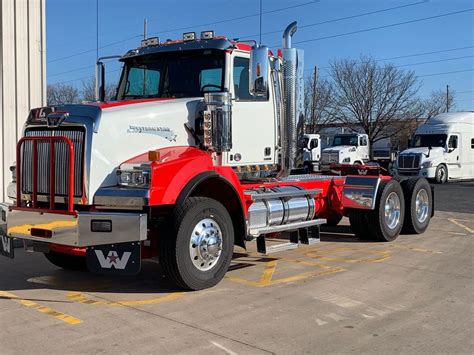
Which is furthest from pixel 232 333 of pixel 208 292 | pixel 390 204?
pixel 390 204

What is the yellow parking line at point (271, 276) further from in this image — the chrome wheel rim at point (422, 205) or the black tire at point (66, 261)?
the chrome wheel rim at point (422, 205)

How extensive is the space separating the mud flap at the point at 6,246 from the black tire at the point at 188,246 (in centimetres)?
181

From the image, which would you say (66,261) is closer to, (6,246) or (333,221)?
(6,246)

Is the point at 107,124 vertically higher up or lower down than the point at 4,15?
lower down

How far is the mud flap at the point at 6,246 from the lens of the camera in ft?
20.9

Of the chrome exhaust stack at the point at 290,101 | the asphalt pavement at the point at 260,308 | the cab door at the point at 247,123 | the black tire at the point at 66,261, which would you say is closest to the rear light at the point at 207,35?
the cab door at the point at 247,123

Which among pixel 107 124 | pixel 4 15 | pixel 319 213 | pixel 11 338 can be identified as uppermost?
pixel 4 15

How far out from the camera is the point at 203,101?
6938 mm

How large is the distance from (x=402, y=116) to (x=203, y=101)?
40.6m

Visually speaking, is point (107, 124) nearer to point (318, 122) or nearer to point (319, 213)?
point (319, 213)

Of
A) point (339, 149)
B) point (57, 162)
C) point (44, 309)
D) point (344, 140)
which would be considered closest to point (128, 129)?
point (57, 162)

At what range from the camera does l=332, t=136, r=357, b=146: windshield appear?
31836mm

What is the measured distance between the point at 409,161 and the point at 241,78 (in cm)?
2113

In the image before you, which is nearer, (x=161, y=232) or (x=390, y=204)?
(x=161, y=232)
